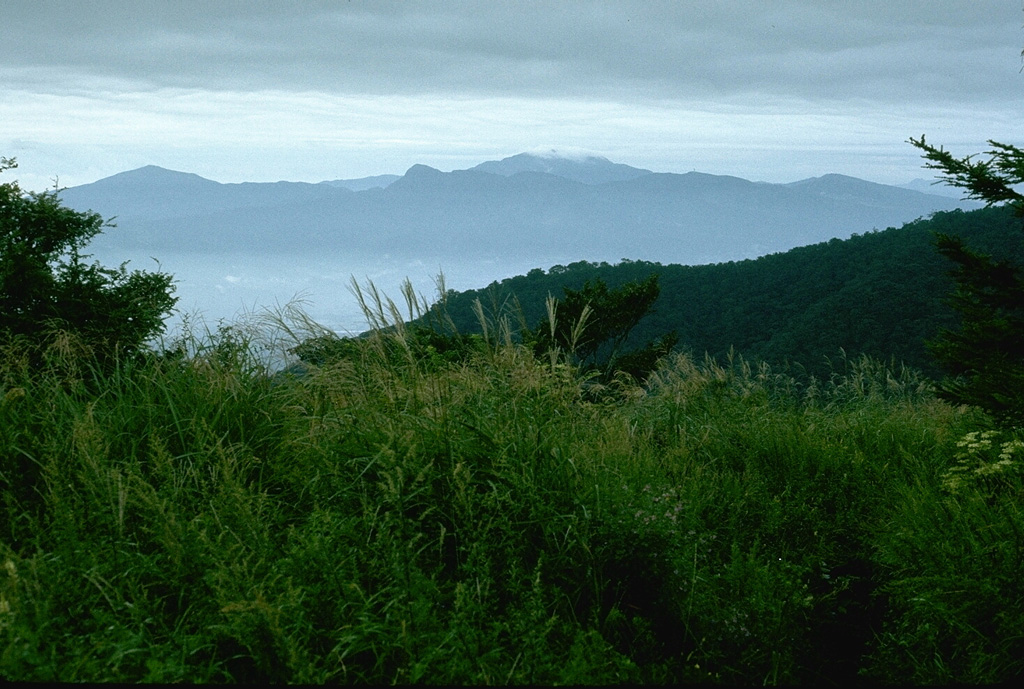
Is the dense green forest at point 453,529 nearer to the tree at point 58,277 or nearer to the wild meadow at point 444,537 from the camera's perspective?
the wild meadow at point 444,537

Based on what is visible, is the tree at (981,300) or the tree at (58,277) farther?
the tree at (58,277)

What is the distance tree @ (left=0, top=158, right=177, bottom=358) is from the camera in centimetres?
1257

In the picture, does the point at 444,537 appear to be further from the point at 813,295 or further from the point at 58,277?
the point at 813,295

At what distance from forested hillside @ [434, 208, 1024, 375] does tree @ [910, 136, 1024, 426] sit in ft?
67.0

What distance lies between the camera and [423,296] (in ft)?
12.6

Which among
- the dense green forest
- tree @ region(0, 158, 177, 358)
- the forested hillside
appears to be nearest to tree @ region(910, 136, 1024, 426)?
the dense green forest

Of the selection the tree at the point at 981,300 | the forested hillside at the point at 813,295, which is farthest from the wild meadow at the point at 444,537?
the forested hillside at the point at 813,295

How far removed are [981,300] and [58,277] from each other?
15625 mm

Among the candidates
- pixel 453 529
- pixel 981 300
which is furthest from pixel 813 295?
pixel 453 529

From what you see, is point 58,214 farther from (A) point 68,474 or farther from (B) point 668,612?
(B) point 668,612

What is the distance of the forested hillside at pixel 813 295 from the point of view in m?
29.3

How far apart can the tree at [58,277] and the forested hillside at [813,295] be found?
13.3 metres

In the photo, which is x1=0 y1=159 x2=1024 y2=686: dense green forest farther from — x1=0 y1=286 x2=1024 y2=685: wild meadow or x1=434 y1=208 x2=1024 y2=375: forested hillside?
x1=434 y1=208 x2=1024 y2=375: forested hillside

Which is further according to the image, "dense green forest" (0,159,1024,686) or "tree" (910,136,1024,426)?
"tree" (910,136,1024,426)
